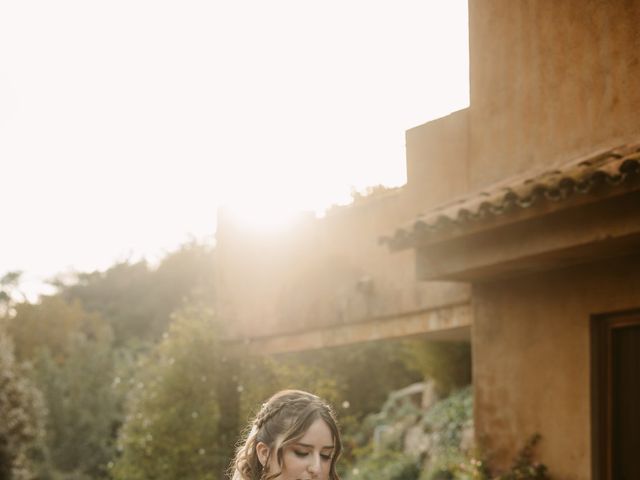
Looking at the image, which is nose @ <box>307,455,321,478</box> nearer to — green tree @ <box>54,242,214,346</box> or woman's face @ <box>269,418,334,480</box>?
woman's face @ <box>269,418,334,480</box>

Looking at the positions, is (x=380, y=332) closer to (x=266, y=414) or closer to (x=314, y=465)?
(x=266, y=414)

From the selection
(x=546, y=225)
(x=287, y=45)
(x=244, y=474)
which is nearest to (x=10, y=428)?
(x=287, y=45)

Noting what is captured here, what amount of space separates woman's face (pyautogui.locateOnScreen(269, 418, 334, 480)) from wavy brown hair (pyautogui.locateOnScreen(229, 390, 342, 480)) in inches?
0.7

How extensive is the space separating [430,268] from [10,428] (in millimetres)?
19354

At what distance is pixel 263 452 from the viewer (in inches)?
161

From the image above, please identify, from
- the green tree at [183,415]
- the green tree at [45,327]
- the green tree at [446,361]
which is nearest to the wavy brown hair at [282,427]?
the green tree at [183,415]

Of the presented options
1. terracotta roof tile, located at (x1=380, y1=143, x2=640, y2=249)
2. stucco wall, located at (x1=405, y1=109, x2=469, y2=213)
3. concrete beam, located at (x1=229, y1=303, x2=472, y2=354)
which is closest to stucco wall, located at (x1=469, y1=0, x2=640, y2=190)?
stucco wall, located at (x1=405, y1=109, x2=469, y2=213)

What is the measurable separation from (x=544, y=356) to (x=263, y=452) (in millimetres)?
5829

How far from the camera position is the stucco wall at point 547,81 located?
29.6ft

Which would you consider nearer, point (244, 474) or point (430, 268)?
point (244, 474)

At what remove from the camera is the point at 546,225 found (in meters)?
8.65

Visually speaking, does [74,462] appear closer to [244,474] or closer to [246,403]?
[246,403]

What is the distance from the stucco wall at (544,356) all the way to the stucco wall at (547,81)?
1084 mm

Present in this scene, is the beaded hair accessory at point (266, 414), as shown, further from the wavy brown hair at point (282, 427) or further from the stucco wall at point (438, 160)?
the stucco wall at point (438, 160)
